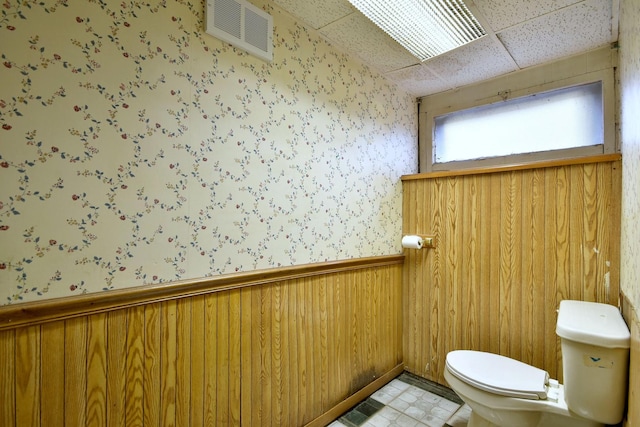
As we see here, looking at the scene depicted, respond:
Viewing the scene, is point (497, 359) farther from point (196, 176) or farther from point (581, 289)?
point (196, 176)

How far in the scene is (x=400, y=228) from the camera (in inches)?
97.8

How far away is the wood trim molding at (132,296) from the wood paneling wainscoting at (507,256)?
42.3 inches

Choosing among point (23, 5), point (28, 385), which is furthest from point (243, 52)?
point (28, 385)

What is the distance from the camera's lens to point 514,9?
1.58 meters

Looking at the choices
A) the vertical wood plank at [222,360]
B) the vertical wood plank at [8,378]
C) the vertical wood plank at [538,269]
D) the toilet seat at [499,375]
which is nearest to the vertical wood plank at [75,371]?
the vertical wood plank at [8,378]

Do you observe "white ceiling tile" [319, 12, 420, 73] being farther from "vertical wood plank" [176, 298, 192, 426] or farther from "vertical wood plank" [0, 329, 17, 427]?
"vertical wood plank" [0, 329, 17, 427]

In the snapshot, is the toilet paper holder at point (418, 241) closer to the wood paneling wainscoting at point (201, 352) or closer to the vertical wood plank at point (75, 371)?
the wood paneling wainscoting at point (201, 352)

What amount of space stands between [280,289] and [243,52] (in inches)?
47.0

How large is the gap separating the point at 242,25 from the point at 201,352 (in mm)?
1492

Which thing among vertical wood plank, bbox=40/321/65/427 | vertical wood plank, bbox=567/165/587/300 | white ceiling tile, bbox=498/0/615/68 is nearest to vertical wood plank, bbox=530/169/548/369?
vertical wood plank, bbox=567/165/587/300

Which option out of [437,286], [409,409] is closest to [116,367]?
[409,409]

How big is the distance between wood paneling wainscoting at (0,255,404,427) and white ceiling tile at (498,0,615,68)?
1.68 m

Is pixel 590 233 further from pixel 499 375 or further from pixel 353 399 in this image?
pixel 353 399

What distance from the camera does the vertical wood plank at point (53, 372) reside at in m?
0.94
